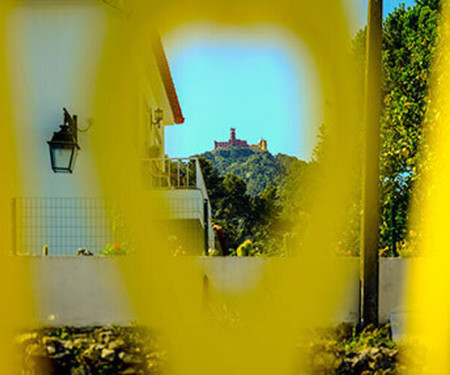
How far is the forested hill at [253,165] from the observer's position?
10759 mm

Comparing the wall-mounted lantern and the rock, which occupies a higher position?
the wall-mounted lantern

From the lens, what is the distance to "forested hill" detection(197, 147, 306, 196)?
424 inches

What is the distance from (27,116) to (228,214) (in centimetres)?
1086

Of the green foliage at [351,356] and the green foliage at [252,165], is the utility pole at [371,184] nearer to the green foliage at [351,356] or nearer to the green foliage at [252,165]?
the green foliage at [351,356]

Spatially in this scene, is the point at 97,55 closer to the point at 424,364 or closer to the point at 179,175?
the point at 179,175

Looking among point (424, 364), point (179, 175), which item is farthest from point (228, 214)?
point (424, 364)

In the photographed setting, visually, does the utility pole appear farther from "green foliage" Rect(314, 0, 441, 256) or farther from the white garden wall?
"green foliage" Rect(314, 0, 441, 256)

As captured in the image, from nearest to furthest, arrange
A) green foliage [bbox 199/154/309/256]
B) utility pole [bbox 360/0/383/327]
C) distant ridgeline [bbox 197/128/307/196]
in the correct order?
utility pole [bbox 360/0/383/327] → distant ridgeline [bbox 197/128/307/196] → green foliage [bbox 199/154/309/256]

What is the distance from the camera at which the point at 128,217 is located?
7.19 m
